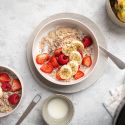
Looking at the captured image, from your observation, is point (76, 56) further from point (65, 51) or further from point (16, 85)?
point (16, 85)

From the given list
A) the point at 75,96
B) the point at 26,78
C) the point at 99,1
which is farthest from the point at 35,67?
the point at 99,1

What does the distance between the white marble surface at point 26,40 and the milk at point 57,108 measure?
0.09 ft

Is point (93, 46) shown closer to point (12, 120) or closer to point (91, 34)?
point (91, 34)

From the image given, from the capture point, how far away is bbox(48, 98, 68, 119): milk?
138 centimetres

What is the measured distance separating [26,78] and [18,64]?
5 centimetres

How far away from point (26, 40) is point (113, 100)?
312 millimetres

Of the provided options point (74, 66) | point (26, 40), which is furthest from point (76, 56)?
point (26, 40)

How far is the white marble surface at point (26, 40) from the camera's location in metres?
1.39

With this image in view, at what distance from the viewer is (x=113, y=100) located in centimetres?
139

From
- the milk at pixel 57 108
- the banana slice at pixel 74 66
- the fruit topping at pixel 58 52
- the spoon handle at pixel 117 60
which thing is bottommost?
the milk at pixel 57 108

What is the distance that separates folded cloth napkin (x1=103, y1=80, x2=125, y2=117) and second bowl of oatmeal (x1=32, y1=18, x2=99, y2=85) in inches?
3.9

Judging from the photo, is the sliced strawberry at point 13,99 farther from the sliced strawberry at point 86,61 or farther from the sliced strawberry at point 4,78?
the sliced strawberry at point 86,61

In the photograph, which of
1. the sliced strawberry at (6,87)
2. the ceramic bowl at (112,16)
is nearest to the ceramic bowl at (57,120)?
the sliced strawberry at (6,87)

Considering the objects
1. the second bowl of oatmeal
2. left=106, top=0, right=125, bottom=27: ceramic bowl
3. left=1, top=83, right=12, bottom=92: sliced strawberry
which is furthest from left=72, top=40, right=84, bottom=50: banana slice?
left=1, top=83, right=12, bottom=92: sliced strawberry
